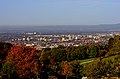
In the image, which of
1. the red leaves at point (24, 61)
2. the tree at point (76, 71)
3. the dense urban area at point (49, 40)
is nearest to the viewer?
the red leaves at point (24, 61)

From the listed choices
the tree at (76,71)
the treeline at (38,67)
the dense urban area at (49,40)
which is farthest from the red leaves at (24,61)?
the dense urban area at (49,40)

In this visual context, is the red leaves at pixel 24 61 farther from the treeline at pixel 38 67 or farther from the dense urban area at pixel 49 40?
the dense urban area at pixel 49 40

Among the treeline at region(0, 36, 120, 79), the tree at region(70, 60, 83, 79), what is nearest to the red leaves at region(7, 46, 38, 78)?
the treeline at region(0, 36, 120, 79)

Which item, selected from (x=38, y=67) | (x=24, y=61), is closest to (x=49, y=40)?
(x=38, y=67)

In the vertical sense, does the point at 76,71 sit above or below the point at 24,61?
below

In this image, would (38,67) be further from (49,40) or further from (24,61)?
(49,40)

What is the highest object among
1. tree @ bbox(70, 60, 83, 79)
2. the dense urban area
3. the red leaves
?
the red leaves

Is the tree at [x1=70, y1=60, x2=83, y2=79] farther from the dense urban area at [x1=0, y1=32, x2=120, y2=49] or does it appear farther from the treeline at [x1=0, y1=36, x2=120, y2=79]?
the dense urban area at [x1=0, y1=32, x2=120, y2=49]

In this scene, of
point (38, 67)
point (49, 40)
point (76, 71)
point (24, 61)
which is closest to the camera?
point (24, 61)

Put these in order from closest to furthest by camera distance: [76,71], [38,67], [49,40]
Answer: [38,67], [76,71], [49,40]

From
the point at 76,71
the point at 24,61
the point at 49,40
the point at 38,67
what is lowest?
the point at 49,40

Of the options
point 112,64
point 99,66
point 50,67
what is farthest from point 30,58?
point 112,64
